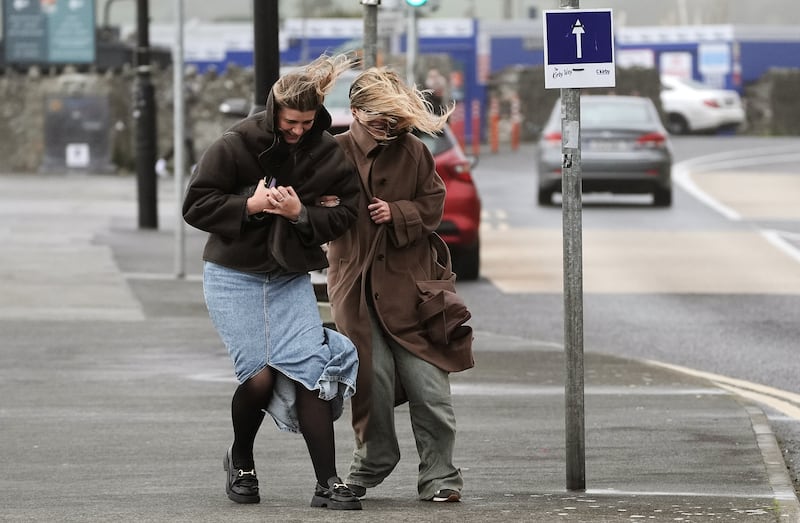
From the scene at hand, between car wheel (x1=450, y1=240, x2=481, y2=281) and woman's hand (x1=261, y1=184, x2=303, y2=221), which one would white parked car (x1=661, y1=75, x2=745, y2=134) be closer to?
car wheel (x1=450, y1=240, x2=481, y2=281)

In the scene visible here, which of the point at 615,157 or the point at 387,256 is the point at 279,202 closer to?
the point at 387,256

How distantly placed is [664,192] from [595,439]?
1784 centimetres

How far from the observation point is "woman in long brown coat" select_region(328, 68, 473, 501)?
22.2ft

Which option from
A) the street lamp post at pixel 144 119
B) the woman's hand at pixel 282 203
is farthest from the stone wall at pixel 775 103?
the woman's hand at pixel 282 203

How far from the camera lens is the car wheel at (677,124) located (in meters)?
48.4

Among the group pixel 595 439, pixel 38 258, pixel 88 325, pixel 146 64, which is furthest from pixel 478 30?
pixel 595 439

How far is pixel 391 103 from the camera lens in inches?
265

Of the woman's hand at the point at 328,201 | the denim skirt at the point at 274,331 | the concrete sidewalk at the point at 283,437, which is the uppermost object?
the woman's hand at the point at 328,201

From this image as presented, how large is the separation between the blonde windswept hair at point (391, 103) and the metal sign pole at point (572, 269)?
0.65 meters

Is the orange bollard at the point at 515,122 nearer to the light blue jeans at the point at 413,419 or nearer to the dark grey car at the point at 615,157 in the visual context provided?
the dark grey car at the point at 615,157

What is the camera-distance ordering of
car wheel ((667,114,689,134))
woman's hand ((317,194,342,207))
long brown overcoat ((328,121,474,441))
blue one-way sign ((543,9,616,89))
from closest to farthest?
woman's hand ((317,194,342,207))
long brown overcoat ((328,121,474,441))
blue one-way sign ((543,9,616,89))
car wheel ((667,114,689,134))

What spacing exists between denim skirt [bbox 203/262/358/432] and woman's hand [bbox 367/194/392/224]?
36cm

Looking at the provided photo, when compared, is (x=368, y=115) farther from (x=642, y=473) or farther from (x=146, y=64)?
(x=146, y=64)

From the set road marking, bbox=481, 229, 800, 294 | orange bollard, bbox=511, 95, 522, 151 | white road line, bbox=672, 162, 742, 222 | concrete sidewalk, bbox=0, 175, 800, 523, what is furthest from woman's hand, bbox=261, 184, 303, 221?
orange bollard, bbox=511, 95, 522, 151
